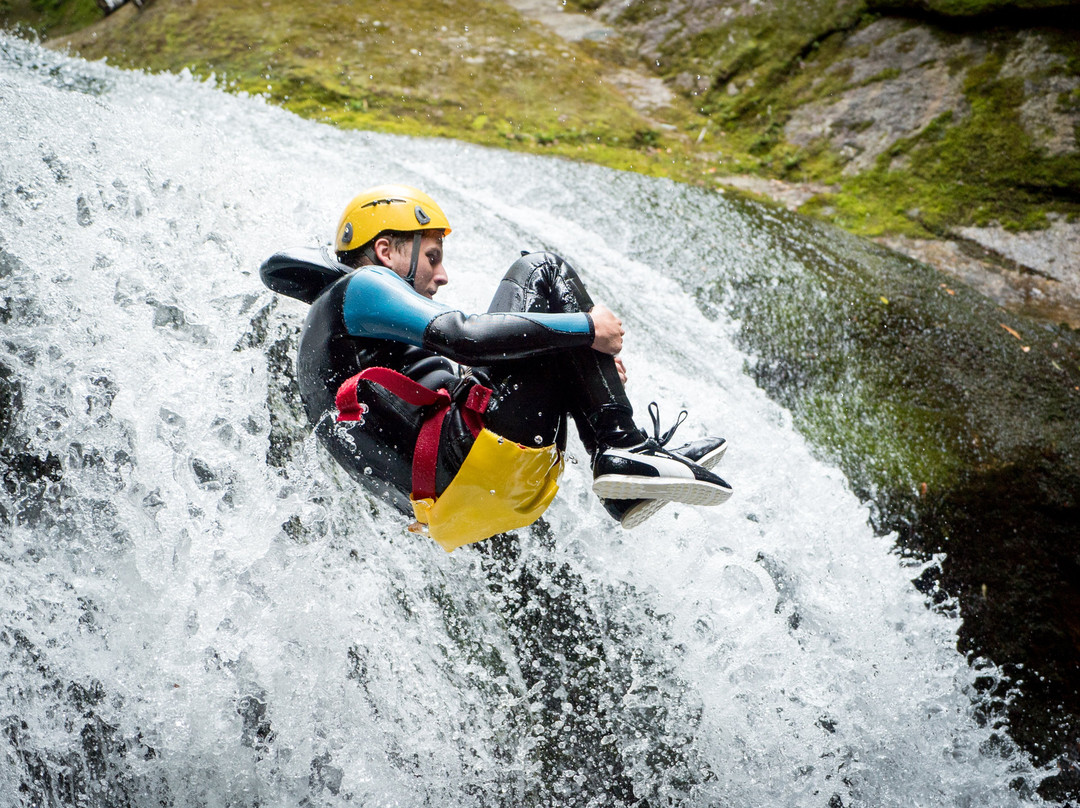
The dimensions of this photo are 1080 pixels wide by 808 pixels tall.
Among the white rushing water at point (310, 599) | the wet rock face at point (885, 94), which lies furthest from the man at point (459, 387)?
the wet rock face at point (885, 94)

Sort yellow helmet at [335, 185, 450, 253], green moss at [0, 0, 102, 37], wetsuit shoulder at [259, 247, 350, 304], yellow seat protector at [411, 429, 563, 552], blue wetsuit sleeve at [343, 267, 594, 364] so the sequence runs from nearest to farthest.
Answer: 1. blue wetsuit sleeve at [343, 267, 594, 364]
2. yellow seat protector at [411, 429, 563, 552]
3. yellow helmet at [335, 185, 450, 253]
4. wetsuit shoulder at [259, 247, 350, 304]
5. green moss at [0, 0, 102, 37]

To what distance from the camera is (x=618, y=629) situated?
11.0ft

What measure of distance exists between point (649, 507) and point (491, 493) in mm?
672

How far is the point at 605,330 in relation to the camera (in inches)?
100

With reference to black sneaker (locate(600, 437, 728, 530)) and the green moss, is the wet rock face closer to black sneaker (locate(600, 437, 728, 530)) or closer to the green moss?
black sneaker (locate(600, 437, 728, 530))

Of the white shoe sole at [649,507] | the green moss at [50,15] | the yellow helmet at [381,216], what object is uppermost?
the yellow helmet at [381,216]

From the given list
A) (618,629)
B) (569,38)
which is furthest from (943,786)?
(569,38)

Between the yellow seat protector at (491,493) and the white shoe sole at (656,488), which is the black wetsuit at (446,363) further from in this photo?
the white shoe sole at (656,488)

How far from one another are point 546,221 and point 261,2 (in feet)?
19.6

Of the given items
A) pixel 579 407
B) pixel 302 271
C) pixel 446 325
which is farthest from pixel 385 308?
pixel 579 407

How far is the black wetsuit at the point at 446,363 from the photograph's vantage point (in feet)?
7.90

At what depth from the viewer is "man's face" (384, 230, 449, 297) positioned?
2.80m

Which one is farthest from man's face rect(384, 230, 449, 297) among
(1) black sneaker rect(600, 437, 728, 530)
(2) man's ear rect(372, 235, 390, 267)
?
(1) black sneaker rect(600, 437, 728, 530)

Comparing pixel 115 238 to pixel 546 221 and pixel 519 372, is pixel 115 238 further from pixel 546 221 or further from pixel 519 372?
pixel 546 221
